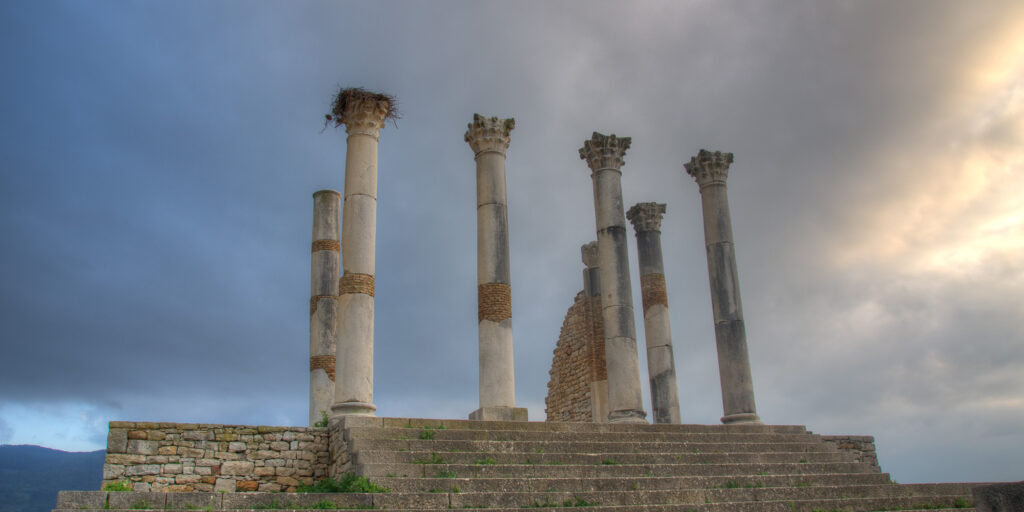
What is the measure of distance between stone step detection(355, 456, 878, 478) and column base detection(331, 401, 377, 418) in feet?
11.2

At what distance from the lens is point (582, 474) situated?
44.0 feet

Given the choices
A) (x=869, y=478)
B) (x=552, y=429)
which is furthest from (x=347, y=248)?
(x=869, y=478)

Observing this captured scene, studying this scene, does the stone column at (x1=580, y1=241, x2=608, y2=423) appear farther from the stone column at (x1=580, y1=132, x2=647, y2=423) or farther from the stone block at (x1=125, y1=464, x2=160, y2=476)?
the stone block at (x1=125, y1=464, x2=160, y2=476)

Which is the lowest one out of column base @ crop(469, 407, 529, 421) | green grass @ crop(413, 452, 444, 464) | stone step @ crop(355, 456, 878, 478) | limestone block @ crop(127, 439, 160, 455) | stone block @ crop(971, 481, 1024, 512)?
stone block @ crop(971, 481, 1024, 512)

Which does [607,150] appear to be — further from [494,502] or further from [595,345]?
[494,502]

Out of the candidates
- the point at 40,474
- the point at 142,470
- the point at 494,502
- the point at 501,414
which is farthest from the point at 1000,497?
the point at 40,474

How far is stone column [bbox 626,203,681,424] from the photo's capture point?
2261 centimetres

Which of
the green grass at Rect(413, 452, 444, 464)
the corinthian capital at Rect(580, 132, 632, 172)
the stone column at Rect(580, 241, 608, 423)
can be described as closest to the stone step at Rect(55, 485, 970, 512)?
the green grass at Rect(413, 452, 444, 464)

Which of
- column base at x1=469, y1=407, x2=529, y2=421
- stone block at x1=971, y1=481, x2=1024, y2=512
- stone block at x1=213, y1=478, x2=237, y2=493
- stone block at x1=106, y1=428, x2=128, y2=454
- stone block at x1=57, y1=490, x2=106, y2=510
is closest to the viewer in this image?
stone block at x1=971, y1=481, x2=1024, y2=512

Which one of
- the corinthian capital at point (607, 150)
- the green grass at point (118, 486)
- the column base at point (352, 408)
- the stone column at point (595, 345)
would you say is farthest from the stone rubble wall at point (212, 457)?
the stone column at point (595, 345)

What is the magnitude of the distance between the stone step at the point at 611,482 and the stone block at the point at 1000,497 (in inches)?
265

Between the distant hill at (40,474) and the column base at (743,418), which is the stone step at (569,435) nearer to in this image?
the column base at (743,418)

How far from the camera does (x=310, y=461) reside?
14.8 metres

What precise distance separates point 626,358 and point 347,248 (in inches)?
282
